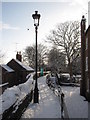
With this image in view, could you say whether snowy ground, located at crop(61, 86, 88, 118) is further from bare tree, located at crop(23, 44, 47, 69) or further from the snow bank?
bare tree, located at crop(23, 44, 47, 69)

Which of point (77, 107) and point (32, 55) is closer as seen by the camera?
point (77, 107)

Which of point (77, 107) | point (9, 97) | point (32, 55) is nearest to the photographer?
point (9, 97)

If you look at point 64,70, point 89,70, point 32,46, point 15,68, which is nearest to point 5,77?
point 15,68

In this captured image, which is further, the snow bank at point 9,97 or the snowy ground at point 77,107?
Result: the snowy ground at point 77,107

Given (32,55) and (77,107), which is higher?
(32,55)

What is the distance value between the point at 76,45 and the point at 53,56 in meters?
17.5

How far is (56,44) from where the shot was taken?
5659cm

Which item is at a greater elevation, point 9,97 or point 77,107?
point 9,97

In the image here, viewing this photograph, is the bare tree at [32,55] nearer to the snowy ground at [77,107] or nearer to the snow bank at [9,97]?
the snowy ground at [77,107]

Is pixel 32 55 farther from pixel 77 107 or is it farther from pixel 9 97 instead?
pixel 9 97

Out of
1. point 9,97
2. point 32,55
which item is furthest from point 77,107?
point 32,55

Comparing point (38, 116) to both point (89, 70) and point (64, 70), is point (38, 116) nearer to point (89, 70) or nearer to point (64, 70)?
point (89, 70)

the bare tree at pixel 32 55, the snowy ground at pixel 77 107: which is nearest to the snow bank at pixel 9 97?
Answer: the snowy ground at pixel 77 107

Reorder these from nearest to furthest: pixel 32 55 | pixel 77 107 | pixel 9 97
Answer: pixel 9 97 → pixel 77 107 → pixel 32 55
